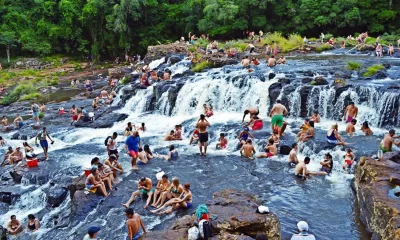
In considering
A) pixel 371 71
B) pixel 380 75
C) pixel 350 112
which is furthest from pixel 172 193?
pixel 371 71

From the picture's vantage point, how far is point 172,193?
30.3 ft

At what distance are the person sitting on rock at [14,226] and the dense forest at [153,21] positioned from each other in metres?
29.9

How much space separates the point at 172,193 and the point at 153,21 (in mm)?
37254

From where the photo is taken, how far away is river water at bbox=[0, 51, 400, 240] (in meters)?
8.85

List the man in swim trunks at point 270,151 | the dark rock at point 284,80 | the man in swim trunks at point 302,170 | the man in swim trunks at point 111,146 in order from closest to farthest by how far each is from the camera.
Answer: the man in swim trunks at point 302,170 → the man in swim trunks at point 270,151 → the man in swim trunks at point 111,146 → the dark rock at point 284,80

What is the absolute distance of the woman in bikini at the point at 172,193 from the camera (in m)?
9.16

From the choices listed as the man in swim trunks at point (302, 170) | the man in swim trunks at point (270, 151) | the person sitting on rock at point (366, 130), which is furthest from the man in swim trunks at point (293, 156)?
the person sitting on rock at point (366, 130)

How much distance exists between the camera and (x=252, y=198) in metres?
8.59

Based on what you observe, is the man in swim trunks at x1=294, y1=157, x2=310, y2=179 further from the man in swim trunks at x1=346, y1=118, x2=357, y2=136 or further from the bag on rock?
the bag on rock

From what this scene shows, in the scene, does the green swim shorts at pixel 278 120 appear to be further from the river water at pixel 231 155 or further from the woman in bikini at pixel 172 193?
the woman in bikini at pixel 172 193

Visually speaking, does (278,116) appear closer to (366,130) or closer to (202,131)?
(202,131)

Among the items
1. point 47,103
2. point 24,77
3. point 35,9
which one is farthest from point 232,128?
point 35,9

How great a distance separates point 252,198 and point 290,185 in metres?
2.00

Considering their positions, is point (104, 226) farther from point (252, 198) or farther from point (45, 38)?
point (45, 38)
